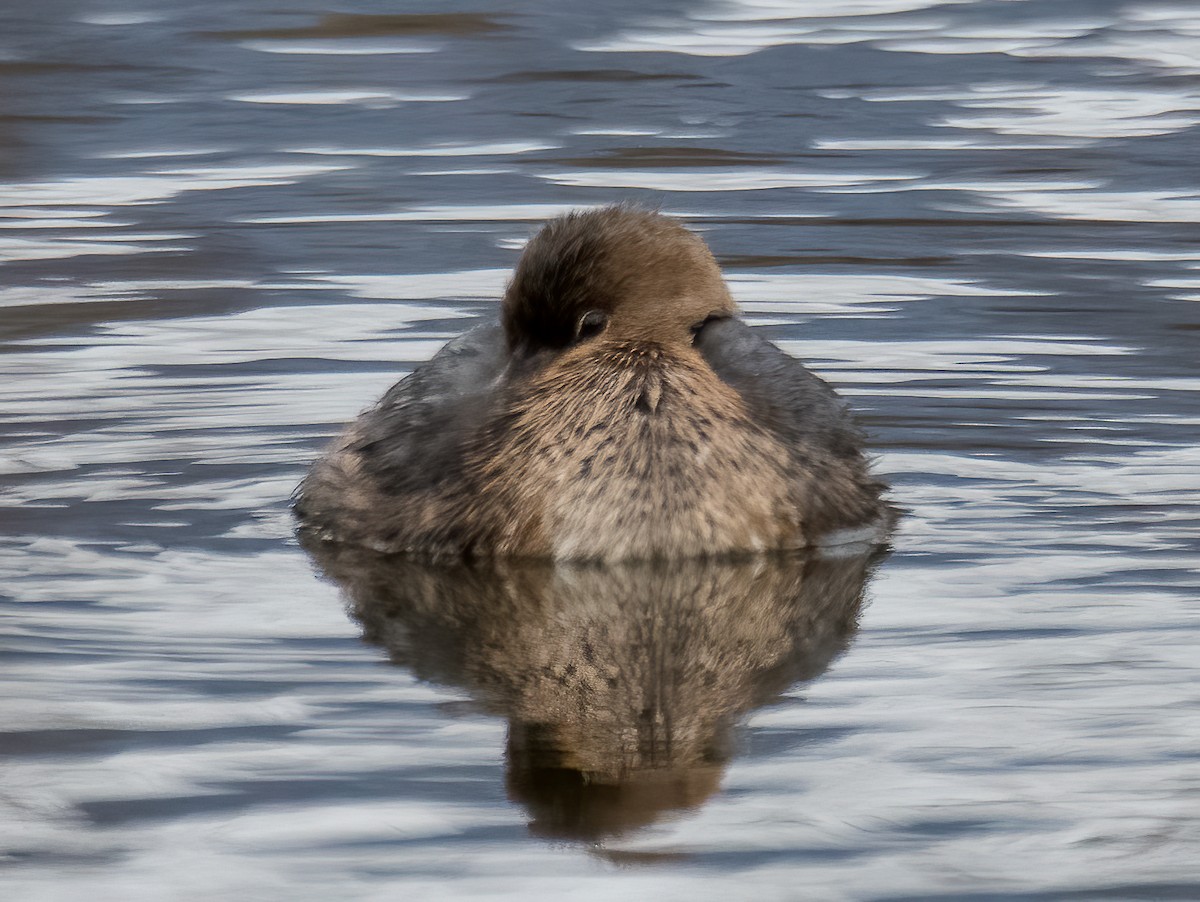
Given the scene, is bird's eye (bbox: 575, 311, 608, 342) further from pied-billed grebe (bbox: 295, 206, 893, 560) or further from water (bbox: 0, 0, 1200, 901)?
water (bbox: 0, 0, 1200, 901)

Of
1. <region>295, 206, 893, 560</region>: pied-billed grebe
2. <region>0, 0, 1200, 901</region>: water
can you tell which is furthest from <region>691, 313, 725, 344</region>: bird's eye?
<region>0, 0, 1200, 901</region>: water

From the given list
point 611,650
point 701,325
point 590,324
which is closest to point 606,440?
point 590,324

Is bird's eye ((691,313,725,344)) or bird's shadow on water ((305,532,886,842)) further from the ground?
bird's eye ((691,313,725,344))

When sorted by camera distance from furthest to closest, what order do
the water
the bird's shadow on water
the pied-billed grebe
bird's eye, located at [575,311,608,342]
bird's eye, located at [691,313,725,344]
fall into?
bird's eye, located at [691,313,725,344], bird's eye, located at [575,311,608,342], the pied-billed grebe, the bird's shadow on water, the water

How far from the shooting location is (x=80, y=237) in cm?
1415

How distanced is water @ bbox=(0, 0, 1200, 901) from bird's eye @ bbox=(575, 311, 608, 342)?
0.97 meters

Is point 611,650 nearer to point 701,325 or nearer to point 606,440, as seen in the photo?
point 606,440

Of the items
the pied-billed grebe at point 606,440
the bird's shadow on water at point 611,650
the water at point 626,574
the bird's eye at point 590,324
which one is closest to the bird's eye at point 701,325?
the pied-billed grebe at point 606,440

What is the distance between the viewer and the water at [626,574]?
5258 mm

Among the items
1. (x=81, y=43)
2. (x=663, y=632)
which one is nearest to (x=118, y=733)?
(x=663, y=632)

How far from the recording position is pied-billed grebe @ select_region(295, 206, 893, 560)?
304 inches

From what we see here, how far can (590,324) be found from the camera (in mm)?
8086

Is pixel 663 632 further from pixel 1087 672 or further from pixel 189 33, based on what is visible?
pixel 189 33

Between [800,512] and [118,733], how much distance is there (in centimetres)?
275
